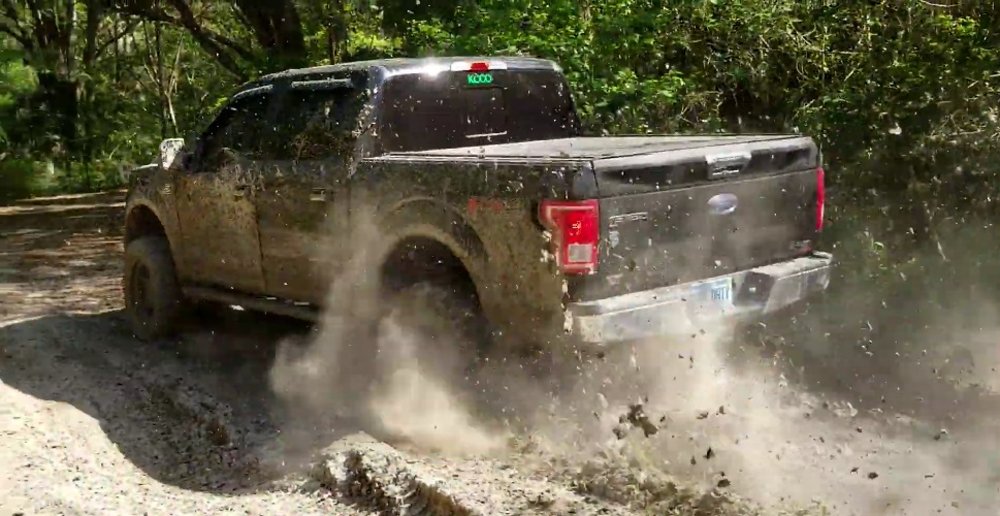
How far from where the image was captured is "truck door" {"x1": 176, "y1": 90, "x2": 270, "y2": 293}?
7.07m

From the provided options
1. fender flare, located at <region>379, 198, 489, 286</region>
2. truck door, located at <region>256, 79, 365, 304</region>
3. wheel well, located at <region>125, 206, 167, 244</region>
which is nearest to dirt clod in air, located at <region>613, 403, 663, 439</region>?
fender flare, located at <region>379, 198, 489, 286</region>

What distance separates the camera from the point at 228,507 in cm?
510

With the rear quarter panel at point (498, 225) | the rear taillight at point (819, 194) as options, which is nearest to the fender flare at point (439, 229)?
the rear quarter panel at point (498, 225)

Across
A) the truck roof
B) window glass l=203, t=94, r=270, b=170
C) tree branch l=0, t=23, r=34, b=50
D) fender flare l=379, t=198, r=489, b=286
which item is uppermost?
tree branch l=0, t=23, r=34, b=50

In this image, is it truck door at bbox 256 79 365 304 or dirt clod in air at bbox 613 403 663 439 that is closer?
dirt clod in air at bbox 613 403 663 439

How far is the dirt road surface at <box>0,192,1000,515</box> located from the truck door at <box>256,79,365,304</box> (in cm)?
80

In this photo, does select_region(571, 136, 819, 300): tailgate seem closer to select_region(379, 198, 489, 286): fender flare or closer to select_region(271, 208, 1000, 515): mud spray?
select_region(271, 208, 1000, 515): mud spray

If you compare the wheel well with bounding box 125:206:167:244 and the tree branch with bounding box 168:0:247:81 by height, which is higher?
the tree branch with bounding box 168:0:247:81

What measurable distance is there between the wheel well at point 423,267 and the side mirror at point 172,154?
7.97 ft

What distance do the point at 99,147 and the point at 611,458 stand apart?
22.7 m

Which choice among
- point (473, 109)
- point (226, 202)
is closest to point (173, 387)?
point (226, 202)

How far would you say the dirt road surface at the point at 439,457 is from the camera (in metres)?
4.66

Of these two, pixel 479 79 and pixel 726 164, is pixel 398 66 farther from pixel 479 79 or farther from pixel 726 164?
pixel 726 164

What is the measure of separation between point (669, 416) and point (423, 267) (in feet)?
5.15
